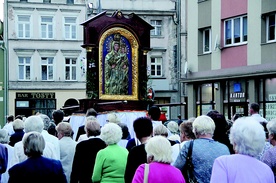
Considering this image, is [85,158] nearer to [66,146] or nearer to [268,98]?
[66,146]

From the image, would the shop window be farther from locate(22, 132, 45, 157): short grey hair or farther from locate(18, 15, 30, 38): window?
locate(18, 15, 30, 38): window

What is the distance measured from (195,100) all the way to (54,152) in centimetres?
2199

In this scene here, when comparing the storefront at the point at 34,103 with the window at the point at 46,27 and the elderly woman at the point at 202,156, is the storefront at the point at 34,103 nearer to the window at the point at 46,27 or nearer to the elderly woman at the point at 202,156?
the window at the point at 46,27

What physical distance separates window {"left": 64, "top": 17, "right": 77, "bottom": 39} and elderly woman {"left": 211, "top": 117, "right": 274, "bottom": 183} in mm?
43198

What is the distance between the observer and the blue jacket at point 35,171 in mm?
7055

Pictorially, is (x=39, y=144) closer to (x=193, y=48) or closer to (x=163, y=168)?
(x=163, y=168)

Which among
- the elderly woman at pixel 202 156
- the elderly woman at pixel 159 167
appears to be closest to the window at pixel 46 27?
the elderly woman at pixel 202 156

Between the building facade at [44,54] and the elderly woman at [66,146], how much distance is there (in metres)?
35.4

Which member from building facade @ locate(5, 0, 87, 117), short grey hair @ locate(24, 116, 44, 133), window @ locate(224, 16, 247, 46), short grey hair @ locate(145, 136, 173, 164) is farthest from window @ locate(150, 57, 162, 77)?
short grey hair @ locate(145, 136, 173, 164)

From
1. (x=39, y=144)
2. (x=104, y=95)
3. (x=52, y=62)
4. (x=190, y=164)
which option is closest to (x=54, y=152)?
(x=39, y=144)

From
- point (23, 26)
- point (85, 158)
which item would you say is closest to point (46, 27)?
point (23, 26)

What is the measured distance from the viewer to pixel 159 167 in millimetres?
6480

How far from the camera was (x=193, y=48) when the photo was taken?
29969 mm

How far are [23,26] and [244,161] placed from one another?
1699 inches
